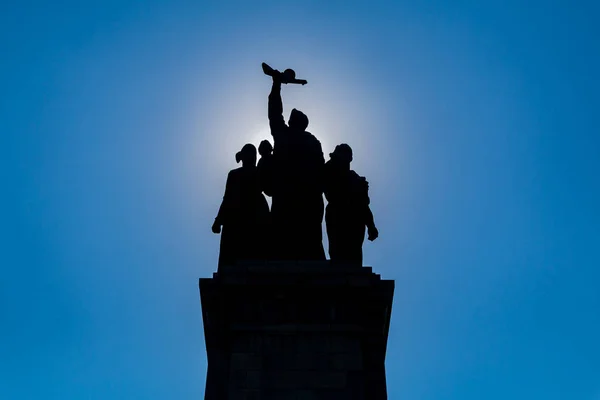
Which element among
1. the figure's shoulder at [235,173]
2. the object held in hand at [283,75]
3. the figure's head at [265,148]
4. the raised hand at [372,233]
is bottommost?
the raised hand at [372,233]

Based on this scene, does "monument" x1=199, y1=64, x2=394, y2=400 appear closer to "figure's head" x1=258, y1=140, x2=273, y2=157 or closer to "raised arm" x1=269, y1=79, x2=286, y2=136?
"figure's head" x1=258, y1=140, x2=273, y2=157

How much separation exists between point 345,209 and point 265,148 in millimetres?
2215

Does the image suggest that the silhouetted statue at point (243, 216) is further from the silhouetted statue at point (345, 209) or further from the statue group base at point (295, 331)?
the silhouetted statue at point (345, 209)

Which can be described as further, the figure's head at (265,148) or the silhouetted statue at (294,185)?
the figure's head at (265,148)

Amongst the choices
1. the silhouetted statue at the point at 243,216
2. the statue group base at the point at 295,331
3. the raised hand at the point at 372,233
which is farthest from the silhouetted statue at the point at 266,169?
the statue group base at the point at 295,331

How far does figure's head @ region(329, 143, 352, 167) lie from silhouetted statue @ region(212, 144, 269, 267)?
1.61 m

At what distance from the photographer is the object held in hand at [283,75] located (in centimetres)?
1789

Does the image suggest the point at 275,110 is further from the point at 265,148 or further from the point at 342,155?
the point at 342,155

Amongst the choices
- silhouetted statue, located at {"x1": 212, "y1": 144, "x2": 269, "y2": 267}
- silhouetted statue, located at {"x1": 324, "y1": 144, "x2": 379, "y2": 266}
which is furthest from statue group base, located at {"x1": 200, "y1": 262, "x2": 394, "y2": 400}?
silhouetted statue, located at {"x1": 324, "y1": 144, "x2": 379, "y2": 266}

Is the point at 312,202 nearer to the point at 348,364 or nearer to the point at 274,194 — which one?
the point at 274,194

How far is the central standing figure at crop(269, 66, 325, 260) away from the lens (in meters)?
16.4

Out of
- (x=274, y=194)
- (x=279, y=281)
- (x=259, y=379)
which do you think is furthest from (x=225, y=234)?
(x=259, y=379)

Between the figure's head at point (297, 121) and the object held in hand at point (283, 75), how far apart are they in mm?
644

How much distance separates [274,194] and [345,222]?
59.0 inches
